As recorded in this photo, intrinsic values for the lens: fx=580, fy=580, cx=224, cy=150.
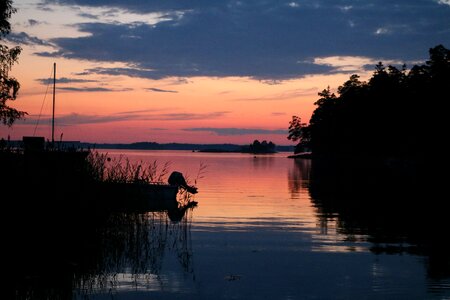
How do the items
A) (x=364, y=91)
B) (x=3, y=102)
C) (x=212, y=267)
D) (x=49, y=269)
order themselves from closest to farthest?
(x=49, y=269), (x=212, y=267), (x=3, y=102), (x=364, y=91)

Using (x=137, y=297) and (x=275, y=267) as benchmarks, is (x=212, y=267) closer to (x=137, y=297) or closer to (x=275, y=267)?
(x=275, y=267)

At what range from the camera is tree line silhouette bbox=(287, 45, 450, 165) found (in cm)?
7050

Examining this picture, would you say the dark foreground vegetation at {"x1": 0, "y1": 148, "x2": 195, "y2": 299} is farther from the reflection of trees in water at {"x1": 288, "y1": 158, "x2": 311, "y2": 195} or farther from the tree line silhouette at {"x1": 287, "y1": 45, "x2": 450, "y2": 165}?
the tree line silhouette at {"x1": 287, "y1": 45, "x2": 450, "y2": 165}

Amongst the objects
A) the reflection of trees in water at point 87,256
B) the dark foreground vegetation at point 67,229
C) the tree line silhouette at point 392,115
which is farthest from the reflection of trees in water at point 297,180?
the reflection of trees in water at point 87,256

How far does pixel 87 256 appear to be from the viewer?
15977mm

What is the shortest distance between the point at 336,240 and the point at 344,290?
7.41m

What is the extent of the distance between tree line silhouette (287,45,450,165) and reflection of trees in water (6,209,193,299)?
56.8 m

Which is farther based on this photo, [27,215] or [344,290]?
[27,215]

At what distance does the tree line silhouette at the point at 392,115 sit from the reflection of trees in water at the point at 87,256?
56.8 meters

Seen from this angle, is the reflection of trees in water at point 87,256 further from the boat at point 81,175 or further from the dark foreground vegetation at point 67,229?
the boat at point 81,175

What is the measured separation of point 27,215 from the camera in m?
16.0

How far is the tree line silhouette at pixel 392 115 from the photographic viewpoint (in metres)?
70.5

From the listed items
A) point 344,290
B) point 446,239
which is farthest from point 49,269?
point 446,239

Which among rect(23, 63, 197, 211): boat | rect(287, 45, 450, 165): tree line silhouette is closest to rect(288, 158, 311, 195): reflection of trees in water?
rect(287, 45, 450, 165): tree line silhouette
